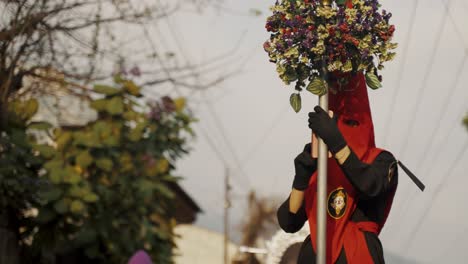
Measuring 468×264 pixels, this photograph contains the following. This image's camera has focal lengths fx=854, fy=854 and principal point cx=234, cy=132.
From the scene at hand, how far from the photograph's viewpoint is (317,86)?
4.66 meters

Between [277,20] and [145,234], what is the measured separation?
24.5 ft

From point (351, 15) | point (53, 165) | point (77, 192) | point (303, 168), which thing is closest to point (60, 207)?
point (77, 192)

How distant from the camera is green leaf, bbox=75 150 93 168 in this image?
10.9 meters

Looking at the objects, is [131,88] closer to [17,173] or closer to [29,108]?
[29,108]

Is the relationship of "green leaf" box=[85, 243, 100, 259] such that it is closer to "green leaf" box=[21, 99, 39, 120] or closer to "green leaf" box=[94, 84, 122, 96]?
"green leaf" box=[21, 99, 39, 120]

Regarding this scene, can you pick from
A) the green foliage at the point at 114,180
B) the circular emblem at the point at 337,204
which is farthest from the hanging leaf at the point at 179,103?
the circular emblem at the point at 337,204

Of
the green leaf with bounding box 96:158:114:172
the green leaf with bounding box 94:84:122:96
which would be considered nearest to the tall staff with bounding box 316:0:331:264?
the green leaf with bounding box 96:158:114:172

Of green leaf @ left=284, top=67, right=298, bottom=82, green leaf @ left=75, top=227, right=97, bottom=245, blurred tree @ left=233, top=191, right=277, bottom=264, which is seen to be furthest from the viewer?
blurred tree @ left=233, top=191, right=277, bottom=264

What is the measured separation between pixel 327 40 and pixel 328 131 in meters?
0.49

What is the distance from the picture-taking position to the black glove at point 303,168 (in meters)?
4.97

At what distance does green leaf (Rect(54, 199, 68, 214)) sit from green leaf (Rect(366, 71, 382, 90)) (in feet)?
20.7

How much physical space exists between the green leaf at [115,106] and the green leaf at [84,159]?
2.32ft

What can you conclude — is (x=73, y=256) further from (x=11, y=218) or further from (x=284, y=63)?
(x=284, y=63)

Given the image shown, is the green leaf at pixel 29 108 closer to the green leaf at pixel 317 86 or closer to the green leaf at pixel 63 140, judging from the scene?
the green leaf at pixel 63 140
